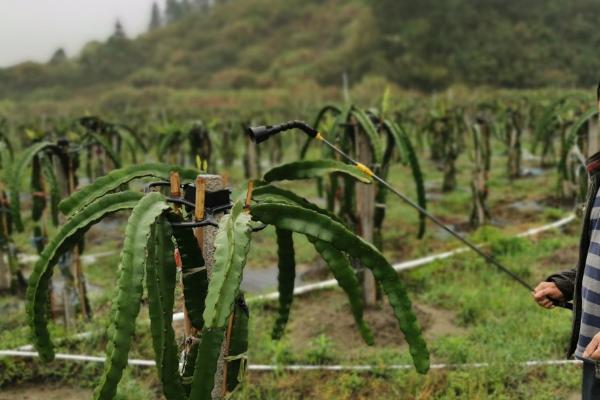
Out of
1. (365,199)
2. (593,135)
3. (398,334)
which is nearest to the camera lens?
(398,334)

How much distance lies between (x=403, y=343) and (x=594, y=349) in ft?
8.59

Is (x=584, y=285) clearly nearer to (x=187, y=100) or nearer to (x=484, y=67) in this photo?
(x=484, y=67)

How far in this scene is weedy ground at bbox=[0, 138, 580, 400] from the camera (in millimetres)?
3797

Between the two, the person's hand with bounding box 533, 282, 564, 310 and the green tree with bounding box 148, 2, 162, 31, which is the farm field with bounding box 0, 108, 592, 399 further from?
the green tree with bounding box 148, 2, 162, 31

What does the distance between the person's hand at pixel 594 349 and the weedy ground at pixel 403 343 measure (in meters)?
1.58

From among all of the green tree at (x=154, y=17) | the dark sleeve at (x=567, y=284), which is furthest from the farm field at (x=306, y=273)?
the green tree at (x=154, y=17)

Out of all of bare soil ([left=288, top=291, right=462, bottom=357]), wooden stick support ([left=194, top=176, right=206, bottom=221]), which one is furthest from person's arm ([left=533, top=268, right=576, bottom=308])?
bare soil ([left=288, top=291, right=462, bottom=357])

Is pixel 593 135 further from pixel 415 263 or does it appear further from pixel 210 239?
pixel 210 239

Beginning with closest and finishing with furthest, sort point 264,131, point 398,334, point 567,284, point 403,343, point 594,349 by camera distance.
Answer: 1. point 594,349
2. point 264,131
3. point 567,284
4. point 403,343
5. point 398,334

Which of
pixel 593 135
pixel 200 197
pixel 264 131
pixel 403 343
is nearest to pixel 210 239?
pixel 200 197

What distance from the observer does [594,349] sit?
2.11m

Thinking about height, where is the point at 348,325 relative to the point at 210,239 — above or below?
below

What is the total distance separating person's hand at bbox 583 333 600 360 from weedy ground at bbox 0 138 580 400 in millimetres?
1578

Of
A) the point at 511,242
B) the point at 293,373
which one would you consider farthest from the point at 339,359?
the point at 511,242
